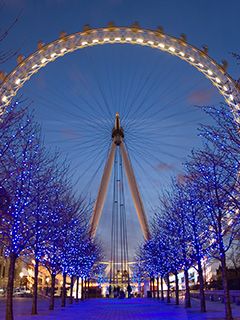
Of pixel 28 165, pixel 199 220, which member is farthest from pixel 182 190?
pixel 28 165

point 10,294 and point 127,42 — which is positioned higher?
point 127,42

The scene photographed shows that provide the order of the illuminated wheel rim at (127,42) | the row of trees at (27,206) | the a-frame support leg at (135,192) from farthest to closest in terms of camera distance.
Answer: the a-frame support leg at (135,192), the illuminated wheel rim at (127,42), the row of trees at (27,206)

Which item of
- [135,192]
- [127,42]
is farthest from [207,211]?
[135,192]

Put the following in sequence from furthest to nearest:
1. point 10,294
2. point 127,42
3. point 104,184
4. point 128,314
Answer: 1. point 104,184
2. point 127,42
3. point 128,314
4. point 10,294

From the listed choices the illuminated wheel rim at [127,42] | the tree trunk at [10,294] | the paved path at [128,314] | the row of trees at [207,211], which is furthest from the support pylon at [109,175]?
the tree trunk at [10,294]

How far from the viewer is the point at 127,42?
95.0 feet

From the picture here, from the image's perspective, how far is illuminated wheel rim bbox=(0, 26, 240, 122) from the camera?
26969 mm

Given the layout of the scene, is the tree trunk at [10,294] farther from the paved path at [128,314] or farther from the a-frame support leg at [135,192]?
the a-frame support leg at [135,192]

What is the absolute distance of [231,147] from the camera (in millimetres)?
13961

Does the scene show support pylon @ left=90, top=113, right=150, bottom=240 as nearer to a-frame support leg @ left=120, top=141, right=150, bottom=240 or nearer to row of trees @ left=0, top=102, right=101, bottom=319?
a-frame support leg @ left=120, top=141, right=150, bottom=240

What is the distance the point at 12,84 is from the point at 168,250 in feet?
53.1

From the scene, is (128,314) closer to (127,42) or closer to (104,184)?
(127,42)

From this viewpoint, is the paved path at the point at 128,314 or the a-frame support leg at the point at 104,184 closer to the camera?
the paved path at the point at 128,314

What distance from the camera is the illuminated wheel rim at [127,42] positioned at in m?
27.0
